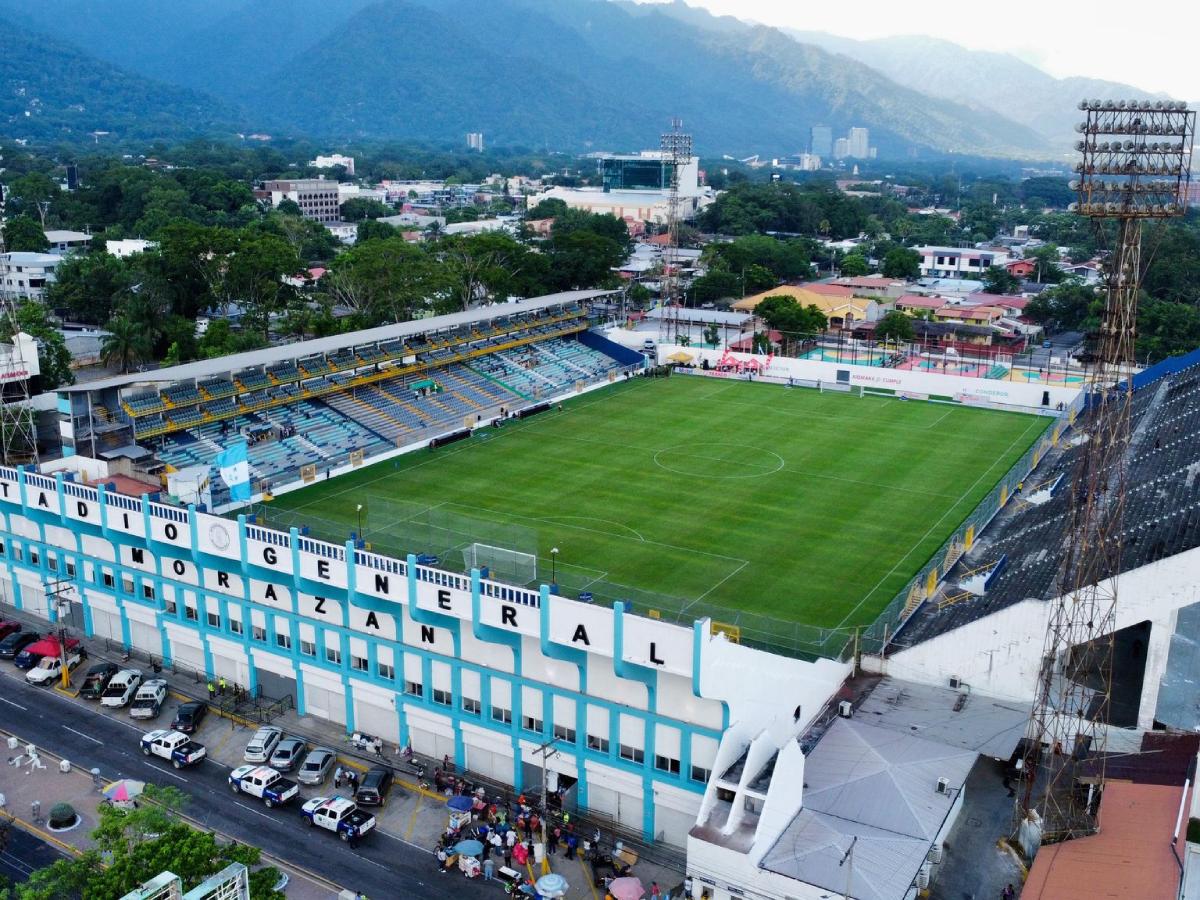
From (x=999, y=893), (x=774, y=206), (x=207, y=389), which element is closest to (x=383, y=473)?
(x=207, y=389)

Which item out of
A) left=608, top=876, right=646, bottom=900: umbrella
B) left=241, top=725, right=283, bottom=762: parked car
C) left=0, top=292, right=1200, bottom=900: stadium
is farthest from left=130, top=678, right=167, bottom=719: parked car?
left=608, top=876, right=646, bottom=900: umbrella

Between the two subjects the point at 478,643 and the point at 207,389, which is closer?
the point at 478,643

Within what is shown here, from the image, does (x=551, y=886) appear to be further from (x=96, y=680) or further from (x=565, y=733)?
(x=96, y=680)

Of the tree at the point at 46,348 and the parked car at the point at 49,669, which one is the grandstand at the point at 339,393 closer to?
the parked car at the point at 49,669

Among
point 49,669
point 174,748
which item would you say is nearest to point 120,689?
point 49,669

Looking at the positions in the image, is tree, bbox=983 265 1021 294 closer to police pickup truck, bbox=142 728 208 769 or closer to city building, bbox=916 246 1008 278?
city building, bbox=916 246 1008 278

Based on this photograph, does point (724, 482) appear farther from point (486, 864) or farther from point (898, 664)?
point (486, 864)
